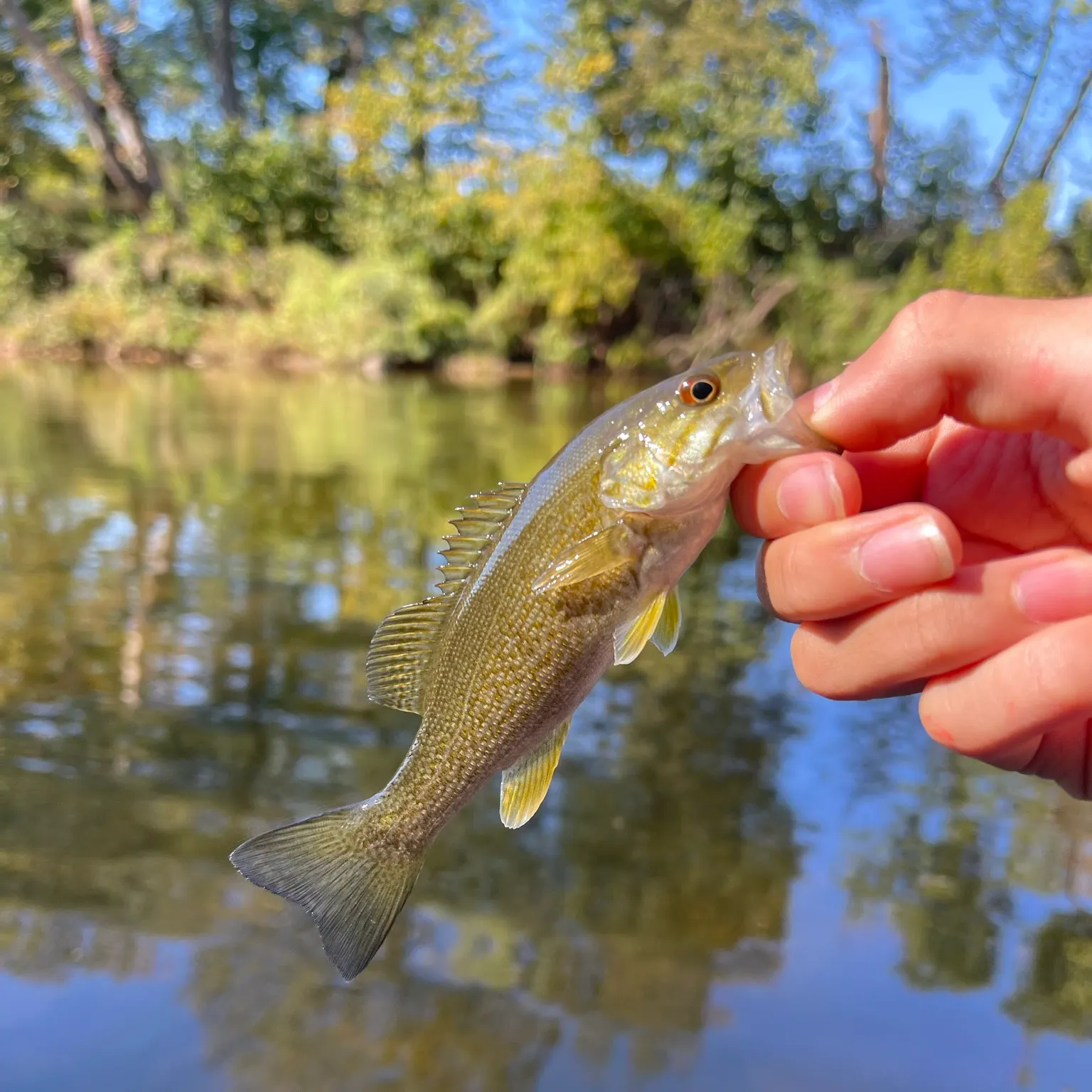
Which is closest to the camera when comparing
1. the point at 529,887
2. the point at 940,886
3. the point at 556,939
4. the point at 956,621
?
the point at 956,621

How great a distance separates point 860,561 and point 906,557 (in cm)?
9

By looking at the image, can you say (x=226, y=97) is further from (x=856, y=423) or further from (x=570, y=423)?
(x=856, y=423)

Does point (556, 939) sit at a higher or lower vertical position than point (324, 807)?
higher

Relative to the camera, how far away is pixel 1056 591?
6.01 ft

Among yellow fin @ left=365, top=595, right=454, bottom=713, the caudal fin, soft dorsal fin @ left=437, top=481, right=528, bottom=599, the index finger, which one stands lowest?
the caudal fin

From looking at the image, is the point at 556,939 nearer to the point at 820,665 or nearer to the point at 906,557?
the point at 820,665

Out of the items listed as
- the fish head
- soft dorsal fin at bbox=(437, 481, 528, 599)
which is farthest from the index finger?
soft dorsal fin at bbox=(437, 481, 528, 599)

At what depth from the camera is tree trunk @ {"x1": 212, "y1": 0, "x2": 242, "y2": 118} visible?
33750 millimetres

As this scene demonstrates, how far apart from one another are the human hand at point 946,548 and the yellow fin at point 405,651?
76 cm

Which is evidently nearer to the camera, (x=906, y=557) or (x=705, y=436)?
(x=906, y=557)

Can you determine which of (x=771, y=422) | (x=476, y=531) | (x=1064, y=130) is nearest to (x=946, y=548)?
(x=771, y=422)

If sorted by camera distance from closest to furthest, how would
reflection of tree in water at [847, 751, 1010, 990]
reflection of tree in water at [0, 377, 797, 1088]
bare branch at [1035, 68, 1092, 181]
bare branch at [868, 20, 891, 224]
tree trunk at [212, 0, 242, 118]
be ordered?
reflection of tree in water at [0, 377, 797, 1088] → reflection of tree in water at [847, 751, 1010, 990] → bare branch at [1035, 68, 1092, 181] → bare branch at [868, 20, 891, 224] → tree trunk at [212, 0, 242, 118]

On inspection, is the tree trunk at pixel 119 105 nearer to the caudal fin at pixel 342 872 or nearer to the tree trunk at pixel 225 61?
the tree trunk at pixel 225 61

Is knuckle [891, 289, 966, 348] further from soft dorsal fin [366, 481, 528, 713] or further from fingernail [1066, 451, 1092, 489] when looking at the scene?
soft dorsal fin [366, 481, 528, 713]
